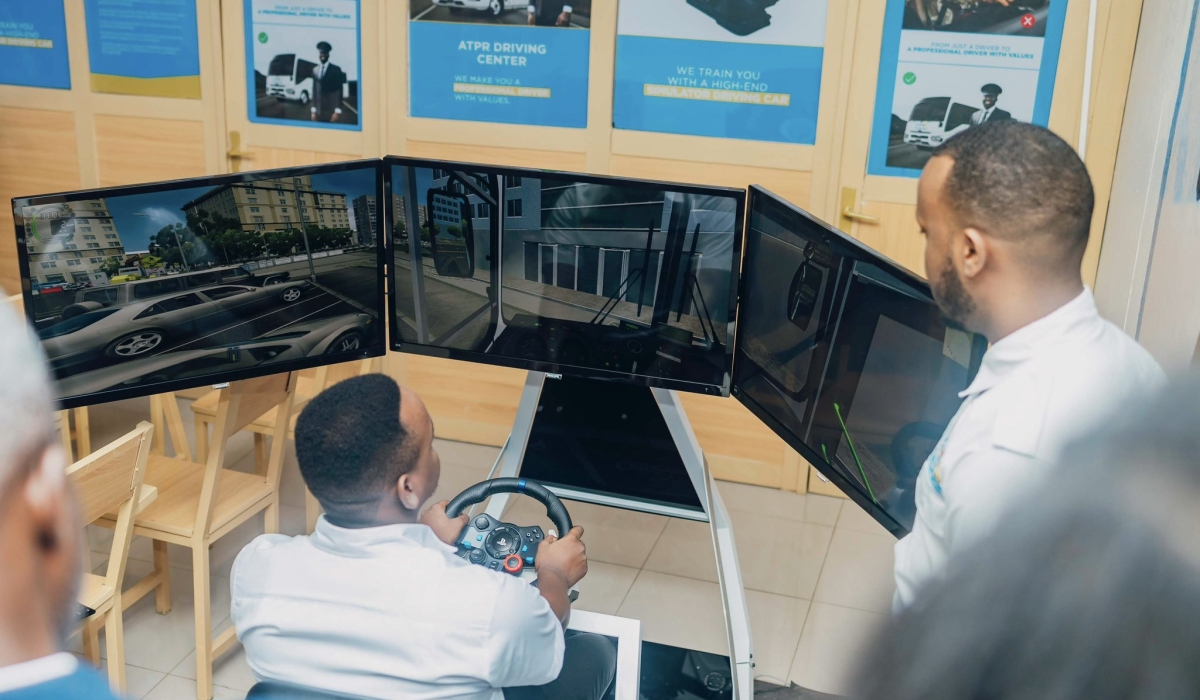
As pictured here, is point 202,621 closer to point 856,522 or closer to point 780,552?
point 780,552

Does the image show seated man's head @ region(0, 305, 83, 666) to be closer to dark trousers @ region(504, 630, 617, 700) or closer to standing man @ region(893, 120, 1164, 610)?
standing man @ region(893, 120, 1164, 610)

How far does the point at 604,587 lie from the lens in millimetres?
3203

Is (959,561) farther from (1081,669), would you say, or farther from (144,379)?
(144,379)

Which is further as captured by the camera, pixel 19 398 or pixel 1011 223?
pixel 1011 223

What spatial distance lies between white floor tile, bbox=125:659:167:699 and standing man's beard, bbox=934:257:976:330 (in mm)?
2284

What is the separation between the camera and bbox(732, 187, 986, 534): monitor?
170cm

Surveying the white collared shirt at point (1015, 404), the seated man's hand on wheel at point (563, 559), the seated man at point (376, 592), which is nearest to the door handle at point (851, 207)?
the seated man's hand on wheel at point (563, 559)

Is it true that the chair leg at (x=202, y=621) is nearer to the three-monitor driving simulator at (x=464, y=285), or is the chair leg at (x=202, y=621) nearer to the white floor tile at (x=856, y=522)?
the three-monitor driving simulator at (x=464, y=285)

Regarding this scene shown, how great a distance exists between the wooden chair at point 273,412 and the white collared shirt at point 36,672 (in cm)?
257

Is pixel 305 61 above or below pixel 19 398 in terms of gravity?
above

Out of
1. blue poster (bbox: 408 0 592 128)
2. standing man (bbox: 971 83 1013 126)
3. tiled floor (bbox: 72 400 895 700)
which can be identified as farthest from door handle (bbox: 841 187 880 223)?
tiled floor (bbox: 72 400 895 700)

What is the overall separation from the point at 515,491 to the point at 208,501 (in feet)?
3.14

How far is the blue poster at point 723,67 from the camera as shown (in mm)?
3541

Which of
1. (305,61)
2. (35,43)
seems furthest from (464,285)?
(35,43)
